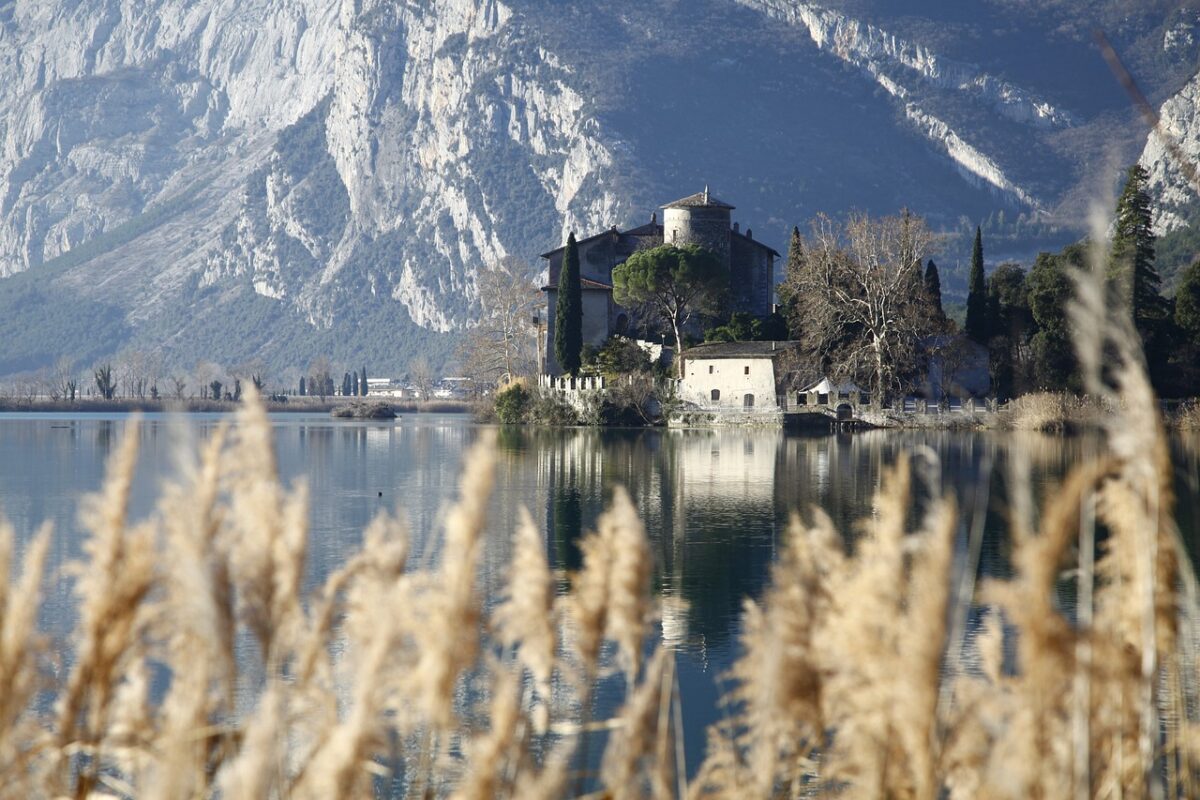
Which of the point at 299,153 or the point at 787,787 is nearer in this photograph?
the point at 787,787

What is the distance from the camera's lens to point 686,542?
18625 millimetres

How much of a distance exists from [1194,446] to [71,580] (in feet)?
84.4

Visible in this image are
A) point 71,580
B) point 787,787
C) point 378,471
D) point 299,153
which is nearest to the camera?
point 787,787

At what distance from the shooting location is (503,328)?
67.8 m

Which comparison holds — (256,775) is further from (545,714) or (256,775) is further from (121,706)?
(545,714)

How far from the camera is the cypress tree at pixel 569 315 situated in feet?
176

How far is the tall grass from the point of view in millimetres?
2189

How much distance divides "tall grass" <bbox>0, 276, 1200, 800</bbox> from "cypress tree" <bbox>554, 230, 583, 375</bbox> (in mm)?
49940

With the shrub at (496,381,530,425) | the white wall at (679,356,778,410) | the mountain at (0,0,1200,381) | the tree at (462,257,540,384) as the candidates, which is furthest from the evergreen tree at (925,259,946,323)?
the mountain at (0,0,1200,381)

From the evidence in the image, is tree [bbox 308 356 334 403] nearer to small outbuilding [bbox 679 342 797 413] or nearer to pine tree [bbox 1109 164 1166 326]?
small outbuilding [bbox 679 342 797 413]

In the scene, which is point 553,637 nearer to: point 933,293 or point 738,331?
point 933,293

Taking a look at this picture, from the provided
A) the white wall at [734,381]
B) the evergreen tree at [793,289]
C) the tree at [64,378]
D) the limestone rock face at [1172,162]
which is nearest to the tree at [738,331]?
the evergreen tree at [793,289]

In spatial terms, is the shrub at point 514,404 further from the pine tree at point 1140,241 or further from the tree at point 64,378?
the tree at point 64,378

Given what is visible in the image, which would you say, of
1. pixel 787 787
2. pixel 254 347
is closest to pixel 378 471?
pixel 787 787
